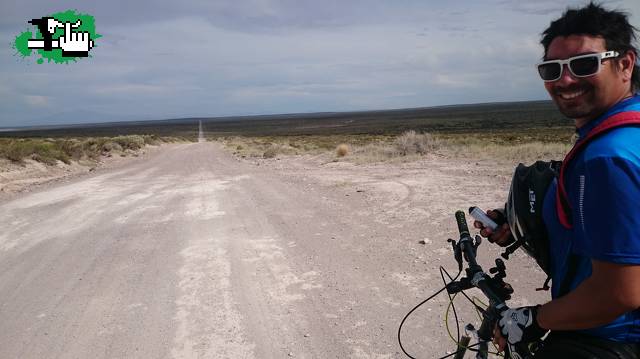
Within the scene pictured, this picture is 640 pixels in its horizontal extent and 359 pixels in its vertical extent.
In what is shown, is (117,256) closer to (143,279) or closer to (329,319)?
(143,279)

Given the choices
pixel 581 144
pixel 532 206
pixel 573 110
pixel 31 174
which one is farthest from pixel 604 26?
pixel 31 174

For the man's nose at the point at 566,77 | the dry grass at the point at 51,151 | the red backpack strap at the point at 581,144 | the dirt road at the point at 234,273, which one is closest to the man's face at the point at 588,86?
the man's nose at the point at 566,77

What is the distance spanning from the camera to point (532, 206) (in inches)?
63.6

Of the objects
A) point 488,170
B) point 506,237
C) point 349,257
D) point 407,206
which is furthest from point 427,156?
point 506,237

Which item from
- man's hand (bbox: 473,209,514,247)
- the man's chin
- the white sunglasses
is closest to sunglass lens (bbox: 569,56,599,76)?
the white sunglasses

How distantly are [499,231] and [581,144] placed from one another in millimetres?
621

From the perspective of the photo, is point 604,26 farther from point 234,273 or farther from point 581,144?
point 234,273

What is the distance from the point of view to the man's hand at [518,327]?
1.57 m

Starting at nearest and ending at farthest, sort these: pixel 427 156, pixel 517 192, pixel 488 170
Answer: pixel 517 192, pixel 488 170, pixel 427 156

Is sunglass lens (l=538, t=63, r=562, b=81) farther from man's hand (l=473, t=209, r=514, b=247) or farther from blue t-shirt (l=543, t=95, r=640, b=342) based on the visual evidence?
man's hand (l=473, t=209, r=514, b=247)

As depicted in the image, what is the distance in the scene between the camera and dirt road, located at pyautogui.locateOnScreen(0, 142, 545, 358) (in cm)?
357

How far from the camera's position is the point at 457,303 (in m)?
4.02

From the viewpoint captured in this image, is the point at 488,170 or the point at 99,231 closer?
the point at 99,231

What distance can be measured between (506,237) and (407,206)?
6.11m
